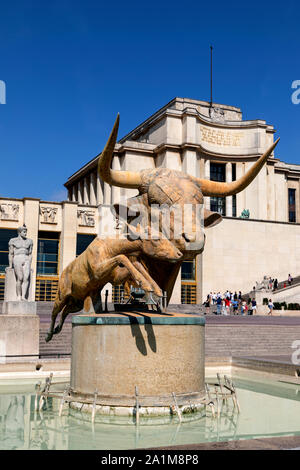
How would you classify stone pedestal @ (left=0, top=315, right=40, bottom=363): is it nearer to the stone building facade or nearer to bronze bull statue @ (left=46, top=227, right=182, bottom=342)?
bronze bull statue @ (left=46, top=227, right=182, bottom=342)

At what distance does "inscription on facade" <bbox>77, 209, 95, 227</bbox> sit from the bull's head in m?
35.7

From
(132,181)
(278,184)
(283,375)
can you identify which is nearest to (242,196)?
(278,184)

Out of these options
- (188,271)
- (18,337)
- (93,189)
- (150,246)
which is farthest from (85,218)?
(150,246)

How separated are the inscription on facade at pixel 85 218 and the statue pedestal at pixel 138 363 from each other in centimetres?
3627

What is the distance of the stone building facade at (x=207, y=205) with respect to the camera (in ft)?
143

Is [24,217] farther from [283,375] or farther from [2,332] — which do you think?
[283,375]

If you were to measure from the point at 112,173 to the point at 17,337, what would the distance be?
759cm

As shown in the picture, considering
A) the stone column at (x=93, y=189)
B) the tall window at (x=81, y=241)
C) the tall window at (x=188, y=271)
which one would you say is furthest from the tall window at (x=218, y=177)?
the tall window at (x=81, y=241)

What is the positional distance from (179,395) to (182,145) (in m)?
50.2

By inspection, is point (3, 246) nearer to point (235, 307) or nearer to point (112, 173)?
point (235, 307)

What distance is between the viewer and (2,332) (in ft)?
46.0

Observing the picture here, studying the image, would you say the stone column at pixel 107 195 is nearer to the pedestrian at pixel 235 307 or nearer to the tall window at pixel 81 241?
the tall window at pixel 81 241

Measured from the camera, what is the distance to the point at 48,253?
44.2 m

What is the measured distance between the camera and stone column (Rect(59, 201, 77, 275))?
4312cm
